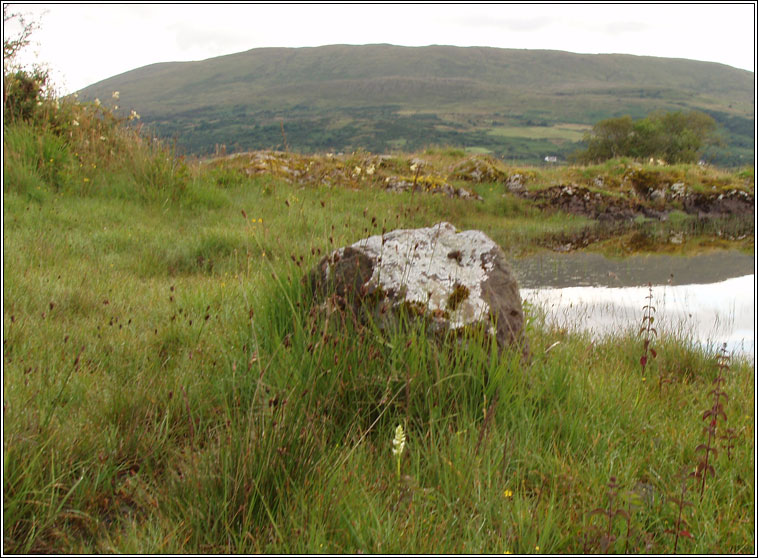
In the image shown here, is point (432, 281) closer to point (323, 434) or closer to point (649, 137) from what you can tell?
point (323, 434)

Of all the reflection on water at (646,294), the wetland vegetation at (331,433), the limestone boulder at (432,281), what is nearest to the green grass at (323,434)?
the wetland vegetation at (331,433)

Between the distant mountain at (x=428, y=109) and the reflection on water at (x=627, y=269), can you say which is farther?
the distant mountain at (x=428, y=109)

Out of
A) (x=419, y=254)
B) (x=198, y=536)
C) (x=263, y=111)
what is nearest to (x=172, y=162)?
(x=419, y=254)

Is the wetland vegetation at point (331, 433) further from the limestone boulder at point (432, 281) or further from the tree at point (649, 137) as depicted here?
the tree at point (649, 137)

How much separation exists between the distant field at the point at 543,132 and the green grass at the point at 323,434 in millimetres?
110752

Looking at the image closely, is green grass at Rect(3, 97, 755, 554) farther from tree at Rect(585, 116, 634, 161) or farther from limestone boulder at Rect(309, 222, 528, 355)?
tree at Rect(585, 116, 634, 161)

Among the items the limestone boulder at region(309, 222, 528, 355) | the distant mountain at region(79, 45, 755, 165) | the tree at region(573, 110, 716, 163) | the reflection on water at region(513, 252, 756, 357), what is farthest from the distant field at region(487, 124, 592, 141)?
the limestone boulder at region(309, 222, 528, 355)

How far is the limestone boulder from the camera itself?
298 centimetres

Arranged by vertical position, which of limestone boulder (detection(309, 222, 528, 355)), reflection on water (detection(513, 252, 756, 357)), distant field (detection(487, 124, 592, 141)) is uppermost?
distant field (detection(487, 124, 592, 141))

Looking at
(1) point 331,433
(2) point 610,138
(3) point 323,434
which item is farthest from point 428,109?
(3) point 323,434

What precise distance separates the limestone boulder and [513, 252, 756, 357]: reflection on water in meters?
1.12

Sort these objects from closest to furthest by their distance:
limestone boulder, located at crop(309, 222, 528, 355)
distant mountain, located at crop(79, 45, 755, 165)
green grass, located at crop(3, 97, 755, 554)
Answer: green grass, located at crop(3, 97, 755, 554)
limestone boulder, located at crop(309, 222, 528, 355)
distant mountain, located at crop(79, 45, 755, 165)

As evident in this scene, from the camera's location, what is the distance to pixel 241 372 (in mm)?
2662

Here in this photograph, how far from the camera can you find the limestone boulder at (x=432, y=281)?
298 cm
